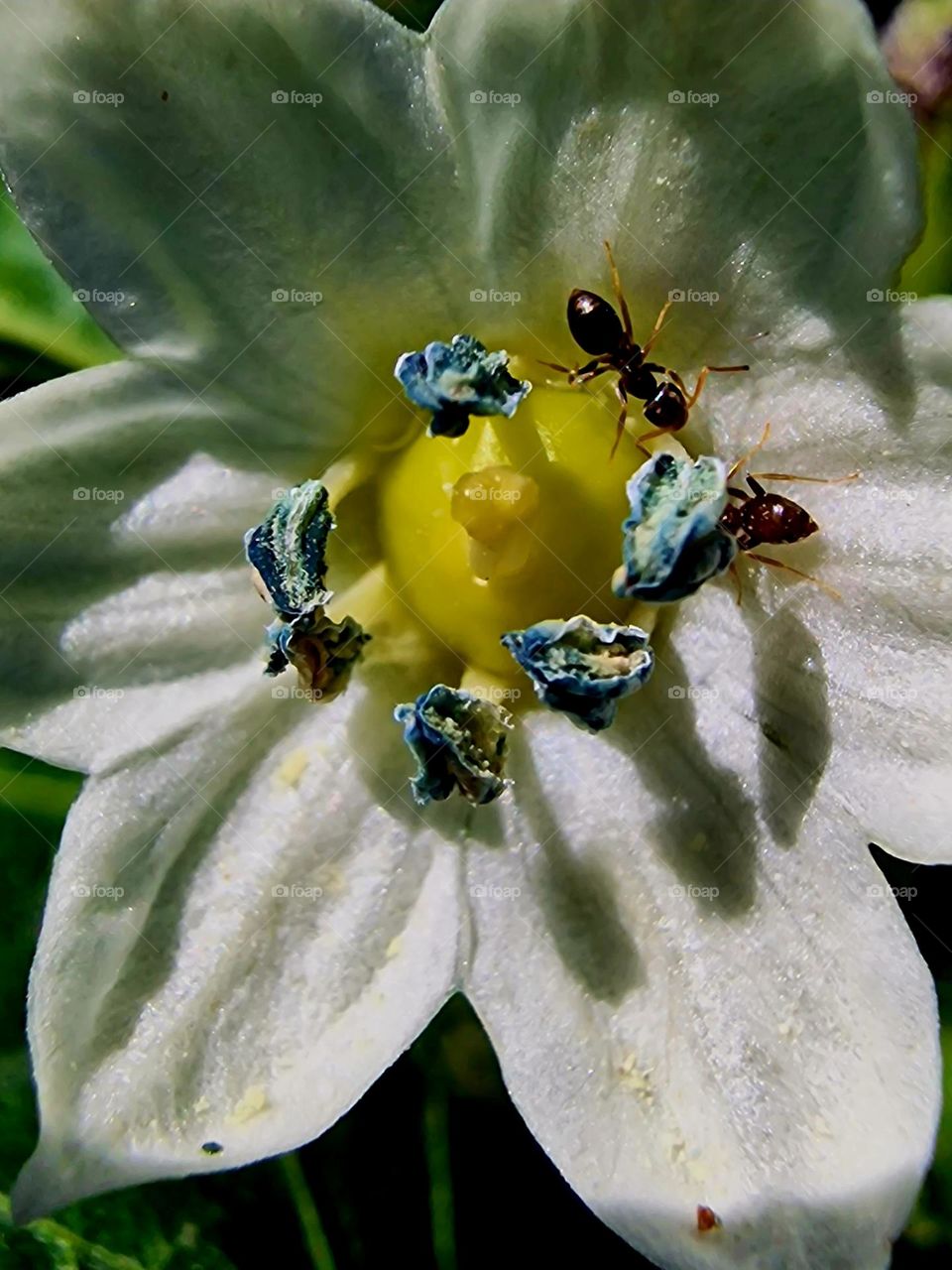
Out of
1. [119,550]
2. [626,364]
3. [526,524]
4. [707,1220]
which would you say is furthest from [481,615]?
[707,1220]

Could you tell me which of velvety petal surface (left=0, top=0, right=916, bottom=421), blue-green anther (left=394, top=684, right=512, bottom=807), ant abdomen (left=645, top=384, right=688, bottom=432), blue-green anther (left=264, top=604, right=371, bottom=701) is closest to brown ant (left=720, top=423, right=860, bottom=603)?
ant abdomen (left=645, top=384, right=688, bottom=432)

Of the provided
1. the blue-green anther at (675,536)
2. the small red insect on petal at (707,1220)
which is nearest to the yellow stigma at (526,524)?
the blue-green anther at (675,536)

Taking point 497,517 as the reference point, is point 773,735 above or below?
below

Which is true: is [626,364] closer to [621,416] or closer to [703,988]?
[621,416]

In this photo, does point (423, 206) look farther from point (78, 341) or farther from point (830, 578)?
point (78, 341)

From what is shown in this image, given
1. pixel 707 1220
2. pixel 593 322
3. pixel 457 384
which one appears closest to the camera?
pixel 707 1220

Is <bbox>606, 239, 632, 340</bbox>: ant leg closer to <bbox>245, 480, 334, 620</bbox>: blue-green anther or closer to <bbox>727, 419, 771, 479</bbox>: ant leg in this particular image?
<bbox>727, 419, 771, 479</bbox>: ant leg
